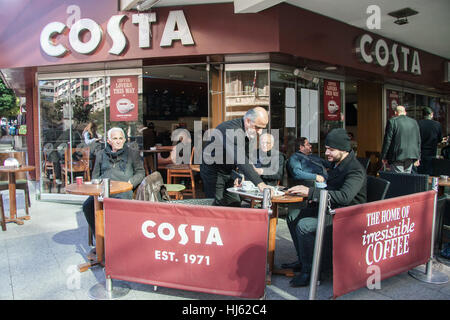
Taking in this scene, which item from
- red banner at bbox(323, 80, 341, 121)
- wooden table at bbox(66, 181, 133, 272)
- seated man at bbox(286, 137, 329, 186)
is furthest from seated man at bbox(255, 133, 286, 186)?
red banner at bbox(323, 80, 341, 121)

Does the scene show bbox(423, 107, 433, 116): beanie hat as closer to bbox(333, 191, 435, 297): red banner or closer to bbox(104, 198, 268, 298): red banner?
bbox(333, 191, 435, 297): red banner

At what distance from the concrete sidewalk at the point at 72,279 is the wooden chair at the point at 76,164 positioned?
2.40 metres

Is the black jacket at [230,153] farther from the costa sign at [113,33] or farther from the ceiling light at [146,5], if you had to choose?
the ceiling light at [146,5]

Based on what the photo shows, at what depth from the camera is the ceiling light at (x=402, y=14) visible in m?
6.22

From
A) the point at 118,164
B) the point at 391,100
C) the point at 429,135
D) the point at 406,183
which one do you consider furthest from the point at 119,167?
the point at 391,100

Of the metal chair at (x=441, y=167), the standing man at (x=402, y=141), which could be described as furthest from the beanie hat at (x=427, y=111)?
the metal chair at (x=441, y=167)

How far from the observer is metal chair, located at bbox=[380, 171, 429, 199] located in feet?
12.9

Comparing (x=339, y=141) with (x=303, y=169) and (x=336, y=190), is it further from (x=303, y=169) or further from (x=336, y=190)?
(x=303, y=169)

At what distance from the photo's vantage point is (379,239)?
8.71 feet

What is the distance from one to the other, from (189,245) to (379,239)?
59.7 inches

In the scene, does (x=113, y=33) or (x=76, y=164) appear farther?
(x=76, y=164)

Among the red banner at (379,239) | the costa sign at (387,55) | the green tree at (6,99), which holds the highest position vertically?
the green tree at (6,99)

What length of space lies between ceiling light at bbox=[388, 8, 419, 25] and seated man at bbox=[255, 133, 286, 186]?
13.0 feet
